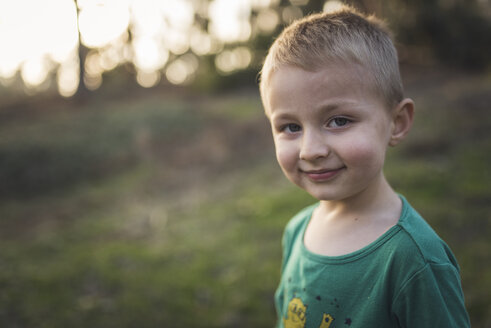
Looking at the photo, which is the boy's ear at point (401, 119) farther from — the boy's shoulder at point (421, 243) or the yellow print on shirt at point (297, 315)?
the yellow print on shirt at point (297, 315)

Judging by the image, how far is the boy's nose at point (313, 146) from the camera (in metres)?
1.19

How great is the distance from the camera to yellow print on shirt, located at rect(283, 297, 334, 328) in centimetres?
131

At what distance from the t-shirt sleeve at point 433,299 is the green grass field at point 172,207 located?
214 centimetres

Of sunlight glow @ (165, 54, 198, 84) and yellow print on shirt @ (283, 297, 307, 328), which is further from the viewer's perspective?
sunlight glow @ (165, 54, 198, 84)

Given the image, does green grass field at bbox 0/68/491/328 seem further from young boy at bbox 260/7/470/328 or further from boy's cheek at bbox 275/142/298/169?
boy's cheek at bbox 275/142/298/169

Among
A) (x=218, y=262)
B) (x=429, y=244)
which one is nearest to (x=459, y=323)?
(x=429, y=244)

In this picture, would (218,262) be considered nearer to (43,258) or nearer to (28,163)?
(43,258)

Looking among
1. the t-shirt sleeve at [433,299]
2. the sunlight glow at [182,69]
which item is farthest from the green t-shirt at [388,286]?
the sunlight glow at [182,69]

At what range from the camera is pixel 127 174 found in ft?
26.7

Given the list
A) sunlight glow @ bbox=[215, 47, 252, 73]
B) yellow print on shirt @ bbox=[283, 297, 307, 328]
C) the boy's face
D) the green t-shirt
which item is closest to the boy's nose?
the boy's face

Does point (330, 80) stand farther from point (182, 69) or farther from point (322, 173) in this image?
point (182, 69)

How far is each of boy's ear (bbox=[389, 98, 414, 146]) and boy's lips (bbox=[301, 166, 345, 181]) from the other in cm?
29

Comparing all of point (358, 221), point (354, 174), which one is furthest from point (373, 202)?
point (354, 174)

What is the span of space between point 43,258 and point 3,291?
0.79 meters
